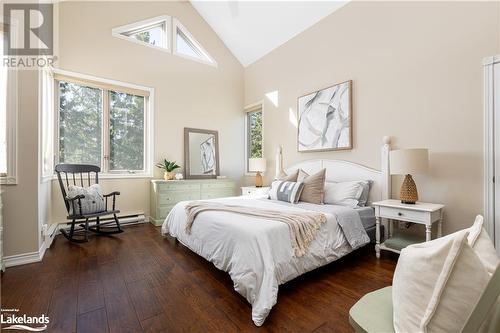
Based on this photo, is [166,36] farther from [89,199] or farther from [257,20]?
[89,199]

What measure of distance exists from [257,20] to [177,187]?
10.8 ft

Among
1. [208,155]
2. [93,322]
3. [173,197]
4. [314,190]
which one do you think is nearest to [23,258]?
[93,322]

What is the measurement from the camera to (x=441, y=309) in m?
0.66

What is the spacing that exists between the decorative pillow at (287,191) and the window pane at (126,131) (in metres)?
2.55

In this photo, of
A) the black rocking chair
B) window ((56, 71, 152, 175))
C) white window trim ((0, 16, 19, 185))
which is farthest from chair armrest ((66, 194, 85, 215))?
window ((56, 71, 152, 175))

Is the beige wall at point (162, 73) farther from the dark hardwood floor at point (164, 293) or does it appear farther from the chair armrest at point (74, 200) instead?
the dark hardwood floor at point (164, 293)

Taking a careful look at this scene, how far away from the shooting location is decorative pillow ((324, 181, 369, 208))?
271 centimetres

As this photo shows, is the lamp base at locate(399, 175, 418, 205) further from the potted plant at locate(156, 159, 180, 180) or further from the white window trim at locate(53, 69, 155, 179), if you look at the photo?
the white window trim at locate(53, 69, 155, 179)

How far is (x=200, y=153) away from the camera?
4617 millimetres

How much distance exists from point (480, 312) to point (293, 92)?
385 cm

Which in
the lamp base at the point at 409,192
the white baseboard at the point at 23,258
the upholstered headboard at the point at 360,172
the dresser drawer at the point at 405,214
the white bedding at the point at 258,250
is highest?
the upholstered headboard at the point at 360,172

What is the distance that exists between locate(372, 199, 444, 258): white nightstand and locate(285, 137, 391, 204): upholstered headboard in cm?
38

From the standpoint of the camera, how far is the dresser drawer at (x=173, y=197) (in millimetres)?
3777

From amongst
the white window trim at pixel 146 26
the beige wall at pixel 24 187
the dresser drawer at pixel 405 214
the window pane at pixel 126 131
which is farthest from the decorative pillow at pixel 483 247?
the white window trim at pixel 146 26
